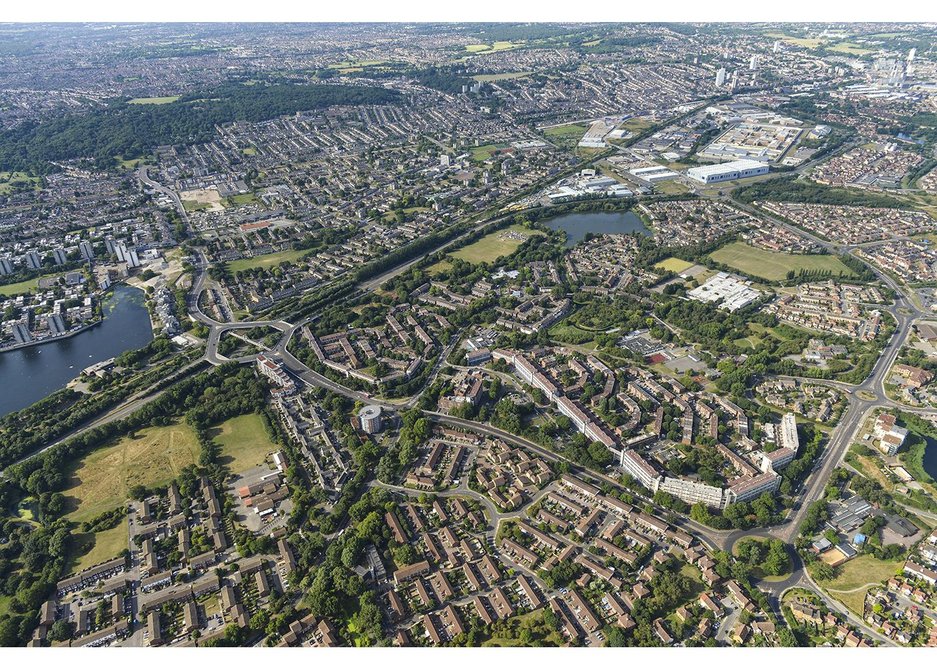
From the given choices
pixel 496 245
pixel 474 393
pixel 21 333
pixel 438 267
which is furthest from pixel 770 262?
pixel 21 333

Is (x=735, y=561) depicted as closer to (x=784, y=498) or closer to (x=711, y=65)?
(x=784, y=498)

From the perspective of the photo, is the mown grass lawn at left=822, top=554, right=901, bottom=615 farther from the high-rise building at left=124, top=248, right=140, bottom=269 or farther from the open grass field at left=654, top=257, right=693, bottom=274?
the high-rise building at left=124, top=248, right=140, bottom=269

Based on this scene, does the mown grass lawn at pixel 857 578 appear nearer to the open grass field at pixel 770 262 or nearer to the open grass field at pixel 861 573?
the open grass field at pixel 861 573

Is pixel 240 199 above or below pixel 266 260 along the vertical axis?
above

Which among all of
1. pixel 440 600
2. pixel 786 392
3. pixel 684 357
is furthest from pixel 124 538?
pixel 786 392

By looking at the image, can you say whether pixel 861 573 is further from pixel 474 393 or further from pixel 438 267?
pixel 438 267

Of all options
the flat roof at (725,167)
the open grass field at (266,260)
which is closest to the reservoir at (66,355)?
the open grass field at (266,260)
